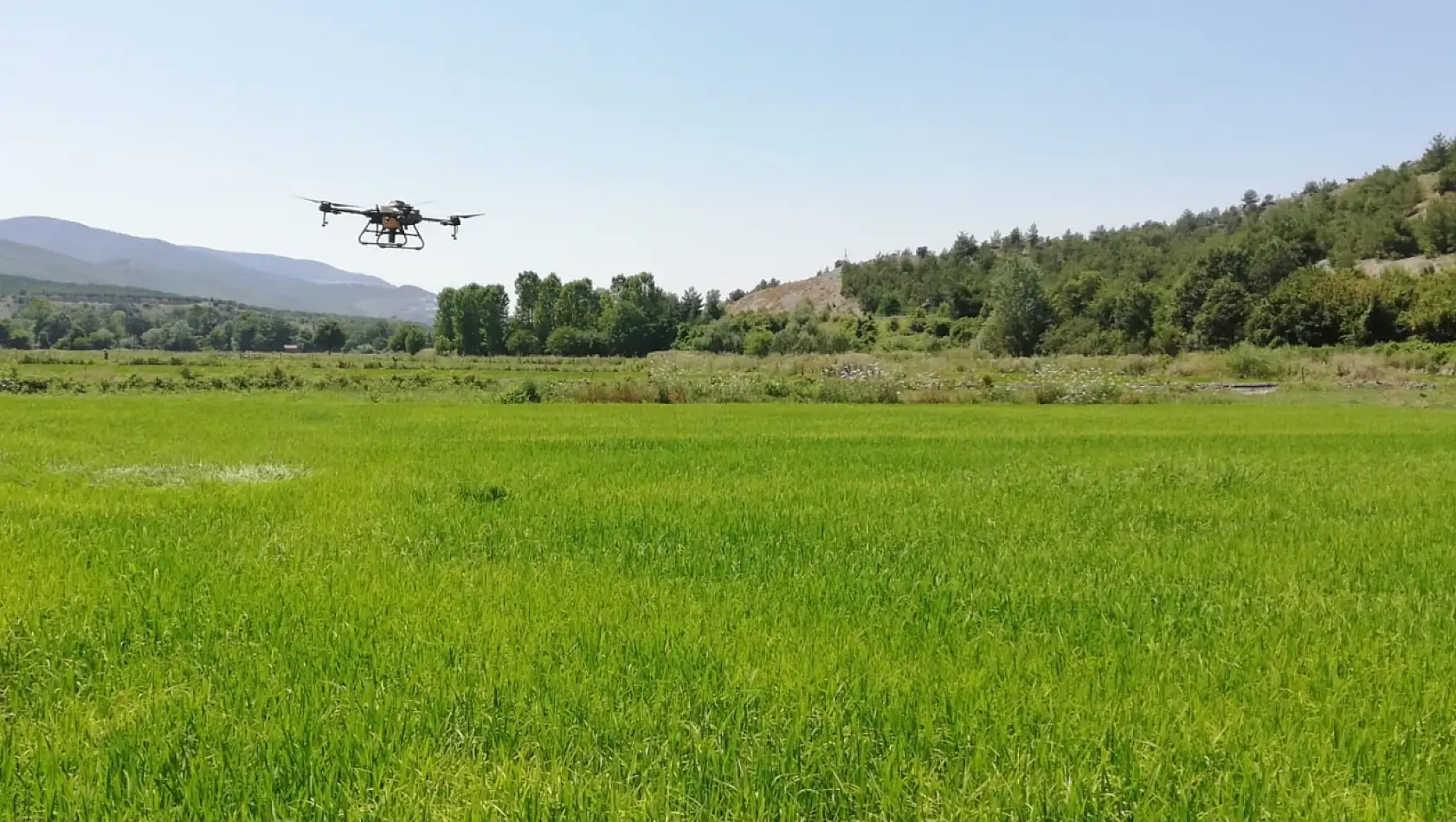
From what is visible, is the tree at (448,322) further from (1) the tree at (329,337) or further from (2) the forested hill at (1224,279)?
(2) the forested hill at (1224,279)

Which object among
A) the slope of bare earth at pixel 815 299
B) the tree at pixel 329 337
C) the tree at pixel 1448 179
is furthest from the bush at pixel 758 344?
the tree at pixel 329 337

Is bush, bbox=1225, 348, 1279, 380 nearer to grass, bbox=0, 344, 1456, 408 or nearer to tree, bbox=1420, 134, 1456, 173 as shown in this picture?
grass, bbox=0, 344, 1456, 408

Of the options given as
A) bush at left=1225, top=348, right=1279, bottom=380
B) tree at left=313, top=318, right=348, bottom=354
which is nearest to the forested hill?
bush at left=1225, top=348, right=1279, bottom=380

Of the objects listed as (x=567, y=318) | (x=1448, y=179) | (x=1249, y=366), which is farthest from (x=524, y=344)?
(x=1448, y=179)

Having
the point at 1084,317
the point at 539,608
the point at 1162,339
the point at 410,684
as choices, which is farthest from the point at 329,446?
the point at 1084,317

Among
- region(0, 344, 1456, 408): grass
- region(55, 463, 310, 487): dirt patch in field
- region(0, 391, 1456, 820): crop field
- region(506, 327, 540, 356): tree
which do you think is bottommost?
region(55, 463, 310, 487): dirt patch in field

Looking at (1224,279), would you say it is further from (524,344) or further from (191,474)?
(524,344)
